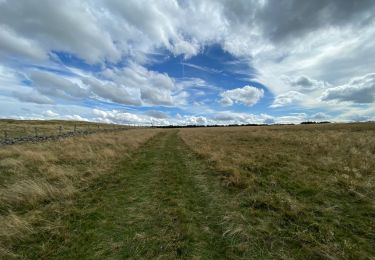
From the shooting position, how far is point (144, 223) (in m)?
5.17

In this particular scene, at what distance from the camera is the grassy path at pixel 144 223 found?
13.3 feet

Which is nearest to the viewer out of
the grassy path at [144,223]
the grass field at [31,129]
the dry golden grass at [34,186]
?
the grassy path at [144,223]

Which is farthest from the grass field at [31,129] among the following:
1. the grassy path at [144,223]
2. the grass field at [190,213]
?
the grassy path at [144,223]

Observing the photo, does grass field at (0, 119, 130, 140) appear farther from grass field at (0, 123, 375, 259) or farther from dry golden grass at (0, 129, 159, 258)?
grass field at (0, 123, 375, 259)

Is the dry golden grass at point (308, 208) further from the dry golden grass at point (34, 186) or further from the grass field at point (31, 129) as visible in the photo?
the grass field at point (31, 129)

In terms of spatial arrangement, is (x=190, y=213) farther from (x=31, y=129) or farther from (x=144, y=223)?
(x=31, y=129)

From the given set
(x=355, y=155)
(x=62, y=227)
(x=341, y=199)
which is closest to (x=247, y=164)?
(x=341, y=199)

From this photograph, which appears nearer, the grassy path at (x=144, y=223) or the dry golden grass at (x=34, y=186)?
the grassy path at (x=144, y=223)

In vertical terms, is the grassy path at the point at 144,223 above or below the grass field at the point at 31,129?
below

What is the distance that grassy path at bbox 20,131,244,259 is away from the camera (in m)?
4.05

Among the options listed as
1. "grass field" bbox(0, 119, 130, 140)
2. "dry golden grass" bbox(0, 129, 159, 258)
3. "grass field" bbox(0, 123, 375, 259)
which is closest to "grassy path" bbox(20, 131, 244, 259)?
"grass field" bbox(0, 123, 375, 259)

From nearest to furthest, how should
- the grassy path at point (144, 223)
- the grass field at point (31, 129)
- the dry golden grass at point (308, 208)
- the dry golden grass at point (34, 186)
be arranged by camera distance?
the grassy path at point (144, 223) → the dry golden grass at point (308, 208) → the dry golden grass at point (34, 186) → the grass field at point (31, 129)

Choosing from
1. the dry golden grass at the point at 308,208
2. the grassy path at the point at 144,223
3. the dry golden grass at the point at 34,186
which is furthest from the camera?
the dry golden grass at the point at 34,186

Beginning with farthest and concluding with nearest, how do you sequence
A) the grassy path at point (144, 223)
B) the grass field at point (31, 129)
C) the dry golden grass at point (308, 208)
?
the grass field at point (31, 129) → the dry golden grass at point (308, 208) → the grassy path at point (144, 223)
